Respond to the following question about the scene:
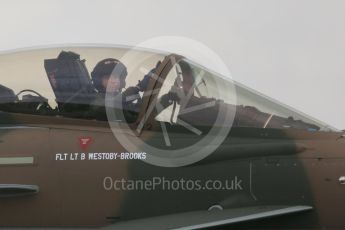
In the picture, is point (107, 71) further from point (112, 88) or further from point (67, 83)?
point (67, 83)

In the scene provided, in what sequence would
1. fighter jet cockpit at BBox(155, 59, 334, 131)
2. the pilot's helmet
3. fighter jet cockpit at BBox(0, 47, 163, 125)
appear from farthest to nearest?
the pilot's helmet → fighter jet cockpit at BBox(0, 47, 163, 125) → fighter jet cockpit at BBox(155, 59, 334, 131)

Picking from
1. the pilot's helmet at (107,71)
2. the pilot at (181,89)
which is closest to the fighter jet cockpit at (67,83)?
the pilot's helmet at (107,71)

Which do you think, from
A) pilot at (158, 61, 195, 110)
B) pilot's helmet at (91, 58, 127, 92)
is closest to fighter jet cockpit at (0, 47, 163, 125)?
pilot's helmet at (91, 58, 127, 92)

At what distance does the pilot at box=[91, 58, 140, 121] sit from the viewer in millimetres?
6422

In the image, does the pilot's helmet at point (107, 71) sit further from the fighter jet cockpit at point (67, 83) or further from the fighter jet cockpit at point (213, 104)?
the fighter jet cockpit at point (213, 104)

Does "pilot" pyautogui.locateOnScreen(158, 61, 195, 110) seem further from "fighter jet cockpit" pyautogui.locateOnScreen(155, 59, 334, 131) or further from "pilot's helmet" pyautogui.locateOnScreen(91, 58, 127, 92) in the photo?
"pilot's helmet" pyautogui.locateOnScreen(91, 58, 127, 92)

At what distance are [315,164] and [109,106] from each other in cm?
219

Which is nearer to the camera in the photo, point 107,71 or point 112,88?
point 112,88

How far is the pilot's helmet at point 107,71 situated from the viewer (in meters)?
6.59

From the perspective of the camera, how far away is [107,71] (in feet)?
21.8

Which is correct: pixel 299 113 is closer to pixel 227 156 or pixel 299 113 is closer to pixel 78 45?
pixel 227 156

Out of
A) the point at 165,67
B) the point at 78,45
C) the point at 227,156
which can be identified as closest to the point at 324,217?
the point at 227,156

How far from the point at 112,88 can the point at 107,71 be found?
0.74 feet

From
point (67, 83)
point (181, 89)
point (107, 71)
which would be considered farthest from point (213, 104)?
point (67, 83)
